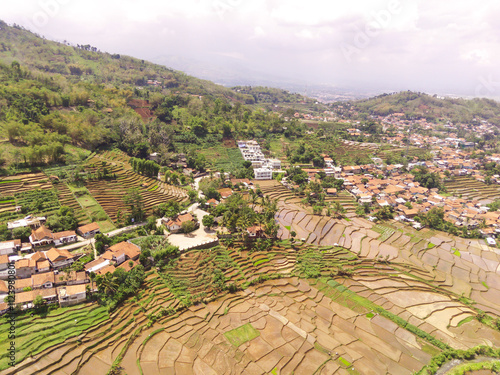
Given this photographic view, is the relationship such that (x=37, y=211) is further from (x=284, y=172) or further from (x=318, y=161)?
(x=318, y=161)

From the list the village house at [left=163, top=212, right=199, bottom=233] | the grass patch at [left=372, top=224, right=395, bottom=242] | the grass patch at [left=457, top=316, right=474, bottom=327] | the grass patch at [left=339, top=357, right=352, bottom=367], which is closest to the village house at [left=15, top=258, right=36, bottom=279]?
the village house at [left=163, top=212, right=199, bottom=233]

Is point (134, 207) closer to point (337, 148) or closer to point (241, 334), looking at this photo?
point (241, 334)

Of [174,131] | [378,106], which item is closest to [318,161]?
[174,131]

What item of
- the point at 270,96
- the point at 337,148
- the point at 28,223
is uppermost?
the point at 270,96

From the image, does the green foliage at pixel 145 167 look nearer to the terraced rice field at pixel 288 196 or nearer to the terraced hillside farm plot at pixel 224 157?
the terraced hillside farm plot at pixel 224 157

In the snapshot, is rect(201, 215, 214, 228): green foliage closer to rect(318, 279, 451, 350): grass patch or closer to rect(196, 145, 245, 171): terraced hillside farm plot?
rect(318, 279, 451, 350): grass patch

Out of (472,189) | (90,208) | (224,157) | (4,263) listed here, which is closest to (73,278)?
(4,263)
